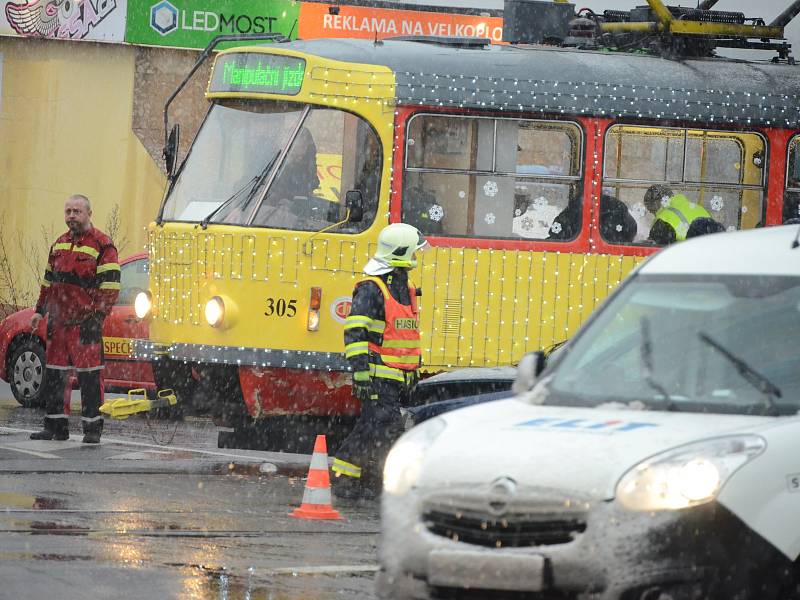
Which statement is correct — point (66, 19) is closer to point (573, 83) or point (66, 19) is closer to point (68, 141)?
point (68, 141)

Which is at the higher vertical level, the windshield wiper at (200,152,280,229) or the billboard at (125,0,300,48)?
the billboard at (125,0,300,48)

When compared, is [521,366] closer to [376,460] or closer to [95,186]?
[376,460]

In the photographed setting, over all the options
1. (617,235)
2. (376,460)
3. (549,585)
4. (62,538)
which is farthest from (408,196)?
(549,585)

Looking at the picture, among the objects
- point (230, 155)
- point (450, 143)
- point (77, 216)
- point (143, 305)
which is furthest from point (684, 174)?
point (77, 216)

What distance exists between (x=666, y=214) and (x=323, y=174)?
2.70 metres

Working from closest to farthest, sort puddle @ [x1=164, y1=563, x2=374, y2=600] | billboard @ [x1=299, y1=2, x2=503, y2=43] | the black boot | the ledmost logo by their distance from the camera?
puddle @ [x1=164, y1=563, x2=374, y2=600] < the black boot < the ledmost logo < billboard @ [x1=299, y1=2, x2=503, y2=43]

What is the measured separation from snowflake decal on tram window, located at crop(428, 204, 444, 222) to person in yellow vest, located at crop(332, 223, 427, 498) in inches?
66.8

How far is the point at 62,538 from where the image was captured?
9.20 meters

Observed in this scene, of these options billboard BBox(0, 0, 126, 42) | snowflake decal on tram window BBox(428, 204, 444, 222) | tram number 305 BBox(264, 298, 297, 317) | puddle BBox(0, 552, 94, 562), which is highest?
billboard BBox(0, 0, 126, 42)

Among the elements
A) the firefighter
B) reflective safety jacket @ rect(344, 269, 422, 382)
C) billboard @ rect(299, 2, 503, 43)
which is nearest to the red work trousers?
the firefighter

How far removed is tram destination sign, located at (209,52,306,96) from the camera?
12.6m

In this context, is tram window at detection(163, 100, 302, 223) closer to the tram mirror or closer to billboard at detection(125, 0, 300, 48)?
the tram mirror

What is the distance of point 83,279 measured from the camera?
45.5 feet

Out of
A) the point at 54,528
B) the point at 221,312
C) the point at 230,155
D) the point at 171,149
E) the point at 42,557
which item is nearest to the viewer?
the point at 42,557
